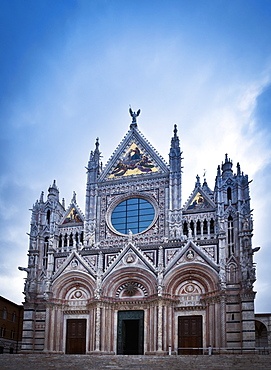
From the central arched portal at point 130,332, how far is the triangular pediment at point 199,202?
870 cm

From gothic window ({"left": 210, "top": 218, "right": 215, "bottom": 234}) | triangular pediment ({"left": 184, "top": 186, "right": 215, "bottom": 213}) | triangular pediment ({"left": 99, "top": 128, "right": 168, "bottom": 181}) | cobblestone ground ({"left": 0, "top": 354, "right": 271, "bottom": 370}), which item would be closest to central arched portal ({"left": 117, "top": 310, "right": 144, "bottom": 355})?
cobblestone ground ({"left": 0, "top": 354, "right": 271, "bottom": 370})

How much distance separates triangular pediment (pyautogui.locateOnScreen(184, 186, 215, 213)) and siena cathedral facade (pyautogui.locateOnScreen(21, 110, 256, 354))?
0.08 meters

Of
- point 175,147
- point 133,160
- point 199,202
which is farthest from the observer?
point 133,160

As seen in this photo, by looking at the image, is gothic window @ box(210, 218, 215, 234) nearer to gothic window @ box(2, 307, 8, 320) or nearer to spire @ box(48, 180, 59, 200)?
spire @ box(48, 180, 59, 200)

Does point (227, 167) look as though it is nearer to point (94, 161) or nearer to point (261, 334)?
point (94, 161)

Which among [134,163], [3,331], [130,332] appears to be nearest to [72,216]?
[134,163]

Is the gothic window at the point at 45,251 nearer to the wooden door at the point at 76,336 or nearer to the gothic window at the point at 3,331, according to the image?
the wooden door at the point at 76,336

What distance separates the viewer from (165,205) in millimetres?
36594

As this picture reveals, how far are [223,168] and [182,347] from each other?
13.8 metres

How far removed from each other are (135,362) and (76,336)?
10.3 metres

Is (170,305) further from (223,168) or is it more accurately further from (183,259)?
(223,168)

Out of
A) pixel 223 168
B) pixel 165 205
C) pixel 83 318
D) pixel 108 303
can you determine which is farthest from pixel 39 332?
pixel 223 168

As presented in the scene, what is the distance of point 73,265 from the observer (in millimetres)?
36438

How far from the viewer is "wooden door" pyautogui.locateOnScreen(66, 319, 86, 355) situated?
34.7 metres
